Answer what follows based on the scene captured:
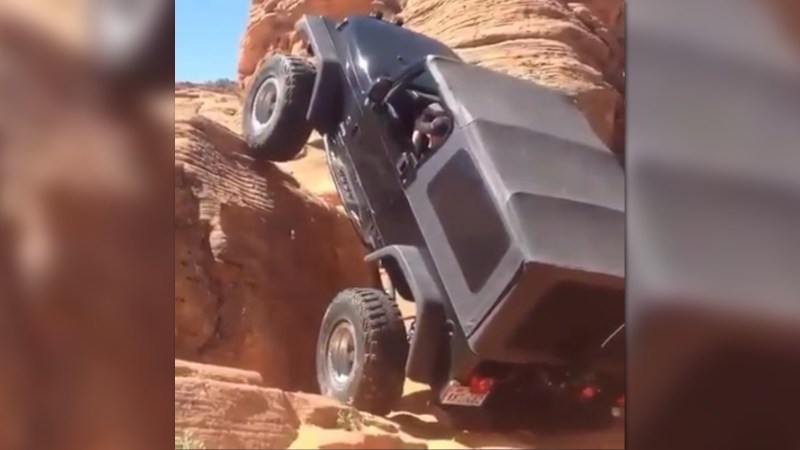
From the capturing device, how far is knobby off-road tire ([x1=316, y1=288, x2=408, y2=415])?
5.63 feet

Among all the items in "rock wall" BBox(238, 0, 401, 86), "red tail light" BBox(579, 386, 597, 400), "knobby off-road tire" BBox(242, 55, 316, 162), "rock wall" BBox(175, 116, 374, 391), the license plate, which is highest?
"rock wall" BBox(238, 0, 401, 86)

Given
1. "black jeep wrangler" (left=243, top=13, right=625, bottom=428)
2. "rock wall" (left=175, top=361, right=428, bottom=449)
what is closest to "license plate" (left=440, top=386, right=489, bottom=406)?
"black jeep wrangler" (left=243, top=13, right=625, bottom=428)

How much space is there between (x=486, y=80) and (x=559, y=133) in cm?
16

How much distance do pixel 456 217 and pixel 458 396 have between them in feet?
1.01

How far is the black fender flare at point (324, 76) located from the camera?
1789 mm

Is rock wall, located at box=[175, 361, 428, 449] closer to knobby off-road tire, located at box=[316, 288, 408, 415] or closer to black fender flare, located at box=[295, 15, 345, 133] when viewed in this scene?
knobby off-road tire, located at box=[316, 288, 408, 415]

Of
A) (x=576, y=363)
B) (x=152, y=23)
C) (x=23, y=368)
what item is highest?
(x=152, y=23)

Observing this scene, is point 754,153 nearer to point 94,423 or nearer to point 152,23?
point 152,23

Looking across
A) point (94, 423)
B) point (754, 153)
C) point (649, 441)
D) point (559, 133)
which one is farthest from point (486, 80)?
point (94, 423)

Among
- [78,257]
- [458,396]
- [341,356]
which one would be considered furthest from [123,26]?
[458,396]

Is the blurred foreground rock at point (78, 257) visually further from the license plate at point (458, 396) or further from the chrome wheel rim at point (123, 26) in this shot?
the license plate at point (458, 396)

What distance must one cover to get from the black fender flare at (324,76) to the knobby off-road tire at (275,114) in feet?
0.09

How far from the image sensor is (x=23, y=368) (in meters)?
1.58

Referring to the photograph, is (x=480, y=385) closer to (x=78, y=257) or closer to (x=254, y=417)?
(x=254, y=417)
